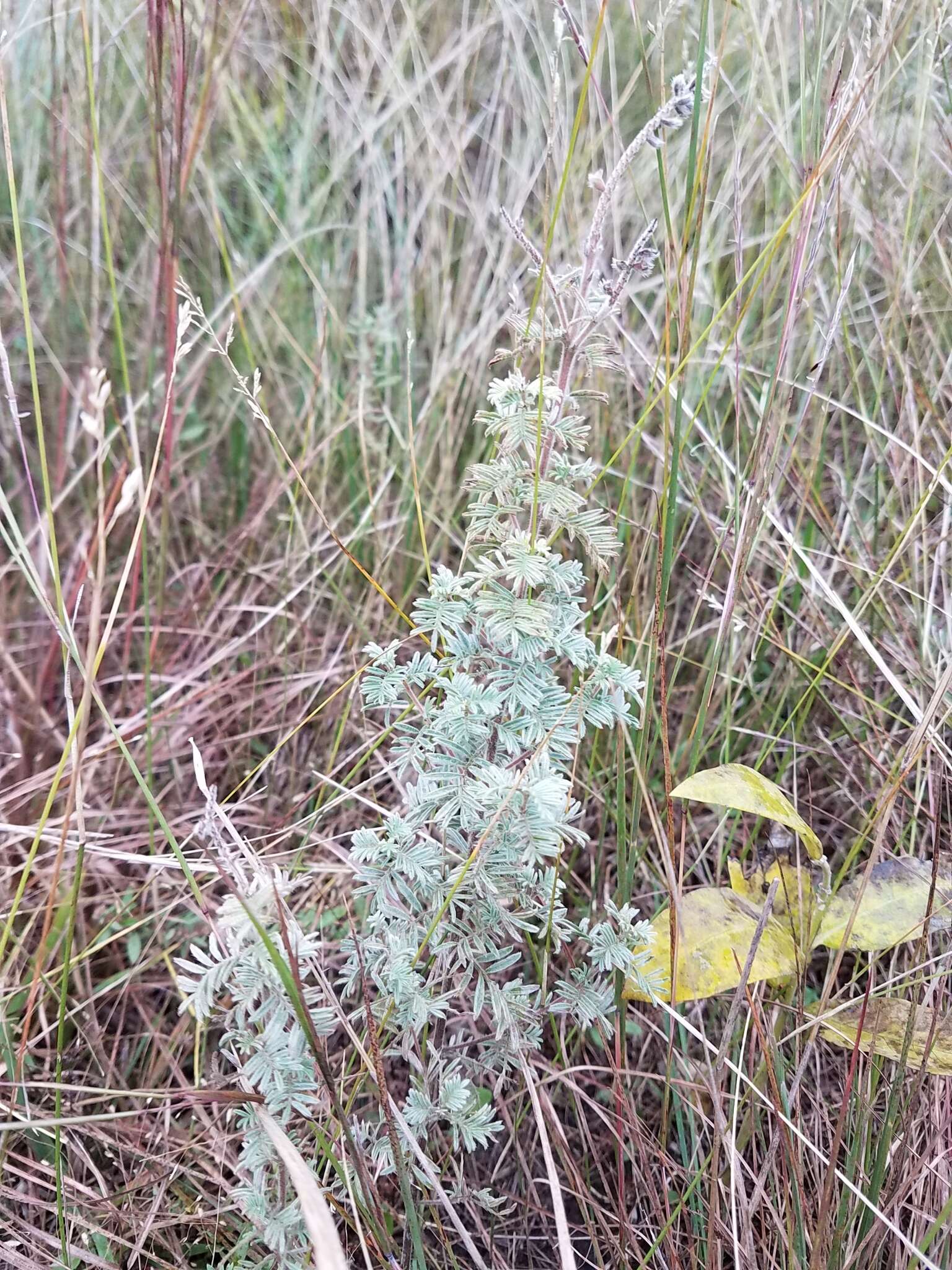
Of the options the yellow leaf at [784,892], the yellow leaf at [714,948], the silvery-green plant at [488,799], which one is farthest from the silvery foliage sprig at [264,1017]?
the yellow leaf at [784,892]

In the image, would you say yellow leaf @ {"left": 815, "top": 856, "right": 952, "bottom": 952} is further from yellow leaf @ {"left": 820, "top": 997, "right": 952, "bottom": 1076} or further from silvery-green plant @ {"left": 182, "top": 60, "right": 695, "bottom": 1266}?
silvery-green plant @ {"left": 182, "top": 60, "right": 695, "bottom": 1266}

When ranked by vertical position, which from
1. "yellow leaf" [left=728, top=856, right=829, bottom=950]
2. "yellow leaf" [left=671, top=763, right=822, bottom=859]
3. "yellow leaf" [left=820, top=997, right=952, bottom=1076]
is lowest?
"yellow leaf" [left=820, top=997, right=952, bottom=1076]

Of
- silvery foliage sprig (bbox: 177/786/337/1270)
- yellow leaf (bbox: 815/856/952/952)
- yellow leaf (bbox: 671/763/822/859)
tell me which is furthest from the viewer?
yellow leaf (bbox: 815/856/952/952)

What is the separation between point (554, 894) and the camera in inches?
37.4

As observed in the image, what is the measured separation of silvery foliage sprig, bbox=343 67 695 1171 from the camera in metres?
0.83

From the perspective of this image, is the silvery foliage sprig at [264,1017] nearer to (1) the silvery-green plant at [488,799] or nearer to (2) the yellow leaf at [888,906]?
(1) the silvery-green plant at [488,799]

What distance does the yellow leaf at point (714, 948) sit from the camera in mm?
1002

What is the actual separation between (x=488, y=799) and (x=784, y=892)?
1.51 ft

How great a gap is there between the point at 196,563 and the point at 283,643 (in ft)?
0.97

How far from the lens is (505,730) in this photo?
862 mm

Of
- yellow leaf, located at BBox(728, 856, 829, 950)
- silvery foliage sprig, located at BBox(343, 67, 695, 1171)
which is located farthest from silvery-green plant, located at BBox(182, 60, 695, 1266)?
yellow leaf, located at BBox(728, 856, 829, 950)

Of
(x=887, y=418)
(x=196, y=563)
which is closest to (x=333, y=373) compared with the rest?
(x=196, y=563)

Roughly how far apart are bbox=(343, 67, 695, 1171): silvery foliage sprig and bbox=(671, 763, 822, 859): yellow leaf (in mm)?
101

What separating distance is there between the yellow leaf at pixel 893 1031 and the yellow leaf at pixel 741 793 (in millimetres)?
204
